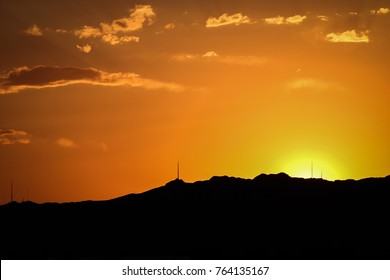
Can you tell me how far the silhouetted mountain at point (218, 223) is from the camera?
11888 cm

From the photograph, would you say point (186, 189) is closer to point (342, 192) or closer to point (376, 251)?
point (342, 192)

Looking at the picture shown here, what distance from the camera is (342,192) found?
5556 inches

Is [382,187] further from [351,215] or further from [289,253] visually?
[289,253]

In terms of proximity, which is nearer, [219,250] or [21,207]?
[219,250]

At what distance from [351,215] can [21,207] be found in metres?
65.9

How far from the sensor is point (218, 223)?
134m

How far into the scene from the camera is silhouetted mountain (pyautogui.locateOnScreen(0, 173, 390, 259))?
119m

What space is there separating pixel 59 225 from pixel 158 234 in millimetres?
20217
